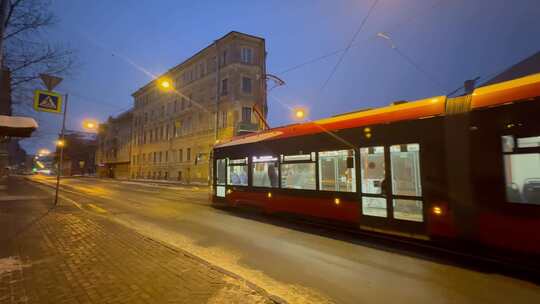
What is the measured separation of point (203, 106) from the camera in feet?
132

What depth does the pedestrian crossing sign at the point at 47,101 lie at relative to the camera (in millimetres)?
9750

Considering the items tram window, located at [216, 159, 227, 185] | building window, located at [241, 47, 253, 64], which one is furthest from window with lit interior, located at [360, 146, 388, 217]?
building window, located at [241, 47, 253, 64]

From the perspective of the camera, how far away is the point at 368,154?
7.12 metres

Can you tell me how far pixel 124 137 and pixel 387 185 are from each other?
67.3m

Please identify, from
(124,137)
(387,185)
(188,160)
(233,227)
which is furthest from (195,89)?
(387,185)

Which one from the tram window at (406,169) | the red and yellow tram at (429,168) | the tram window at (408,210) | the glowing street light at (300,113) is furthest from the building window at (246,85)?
the tram window at (408,210)

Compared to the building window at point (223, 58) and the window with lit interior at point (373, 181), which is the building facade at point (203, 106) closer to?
the building window at point (223, 58)

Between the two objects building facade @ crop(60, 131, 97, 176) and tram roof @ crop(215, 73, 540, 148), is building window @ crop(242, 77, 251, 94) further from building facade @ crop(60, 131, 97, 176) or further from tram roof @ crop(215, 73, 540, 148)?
building facade @ crop(60, 131, 97, 176)

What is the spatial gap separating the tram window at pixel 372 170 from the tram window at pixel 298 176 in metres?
1.57

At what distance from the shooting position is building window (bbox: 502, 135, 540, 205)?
4.80m

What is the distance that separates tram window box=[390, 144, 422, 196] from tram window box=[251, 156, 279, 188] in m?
3.84

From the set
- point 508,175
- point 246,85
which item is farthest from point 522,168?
point 246,85

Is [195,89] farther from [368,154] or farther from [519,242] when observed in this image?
[519,242]

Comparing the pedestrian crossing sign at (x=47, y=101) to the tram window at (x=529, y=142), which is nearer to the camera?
the tram window at (x=529, y=142)
